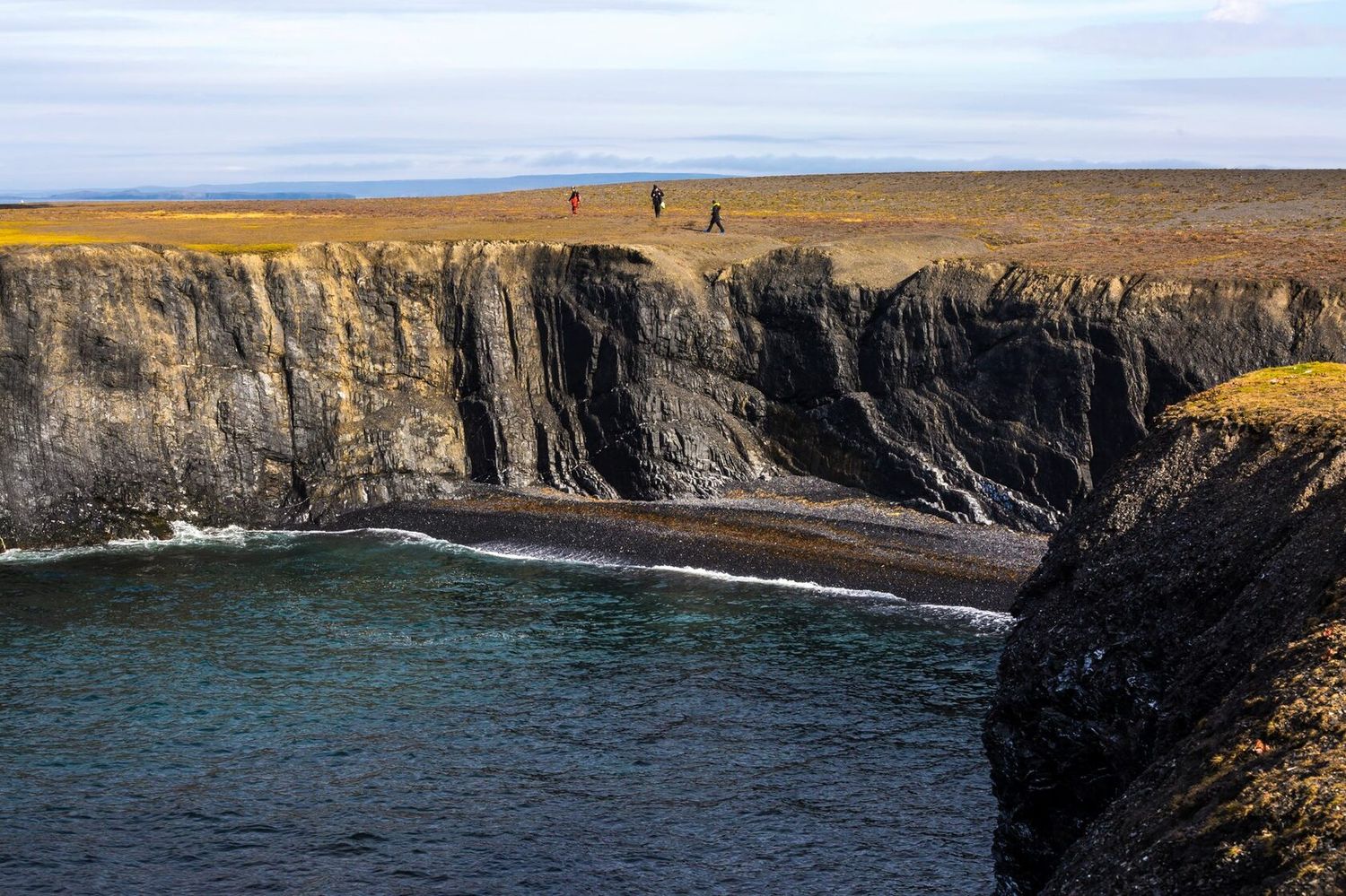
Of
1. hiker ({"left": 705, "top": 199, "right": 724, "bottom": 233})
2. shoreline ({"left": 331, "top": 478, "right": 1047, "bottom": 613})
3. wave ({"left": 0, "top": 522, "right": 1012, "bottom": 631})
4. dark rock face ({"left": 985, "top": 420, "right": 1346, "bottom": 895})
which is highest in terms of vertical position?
hiker ({"left": 705, "top": 199, "right": 724, "bottom": 233})

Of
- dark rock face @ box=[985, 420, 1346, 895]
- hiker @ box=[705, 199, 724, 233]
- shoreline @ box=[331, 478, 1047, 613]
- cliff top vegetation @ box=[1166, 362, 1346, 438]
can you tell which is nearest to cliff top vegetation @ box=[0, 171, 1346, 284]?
hiker @ box=[705, 199, 724, 233]

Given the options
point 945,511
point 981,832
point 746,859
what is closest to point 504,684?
point 746,859

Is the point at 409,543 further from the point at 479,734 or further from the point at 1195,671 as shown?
the point at 1195,671

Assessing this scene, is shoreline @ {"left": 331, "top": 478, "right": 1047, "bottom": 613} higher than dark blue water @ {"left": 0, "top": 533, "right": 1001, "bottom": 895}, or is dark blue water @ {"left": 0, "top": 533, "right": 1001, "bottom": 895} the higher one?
shoreline @ {"left": 331, "top": 478, "right": 1047, "bottom": 613}

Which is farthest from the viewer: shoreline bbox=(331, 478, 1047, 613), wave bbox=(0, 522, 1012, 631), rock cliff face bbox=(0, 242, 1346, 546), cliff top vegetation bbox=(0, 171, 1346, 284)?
cliff top vegetation bbox=(0, 171, 1346, 284)

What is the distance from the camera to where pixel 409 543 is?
54156mm

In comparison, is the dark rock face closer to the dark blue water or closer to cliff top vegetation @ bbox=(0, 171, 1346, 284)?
the dark blue water

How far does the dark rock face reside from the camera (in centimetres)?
1438

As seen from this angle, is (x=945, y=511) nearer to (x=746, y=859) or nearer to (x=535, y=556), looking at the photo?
(x=535, y=556)

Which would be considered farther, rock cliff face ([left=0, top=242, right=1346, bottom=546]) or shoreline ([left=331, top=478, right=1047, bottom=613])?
rock cliff face ([left=0, top=242, right=1346, bottom=546])

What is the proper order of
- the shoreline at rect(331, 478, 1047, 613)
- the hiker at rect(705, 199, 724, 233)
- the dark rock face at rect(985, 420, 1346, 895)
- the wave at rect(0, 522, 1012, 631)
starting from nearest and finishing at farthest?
the dark rock face at rect(985, 420, 1346, 895)
the wave at rect(0, 522, 1012, 631)
the shoreline at rect(331, 478, 1047, 613)
the hiker at rect(705, 199, 724, 233)

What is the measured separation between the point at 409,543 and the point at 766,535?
14.7 m

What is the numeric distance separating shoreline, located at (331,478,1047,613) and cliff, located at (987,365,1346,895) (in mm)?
20484

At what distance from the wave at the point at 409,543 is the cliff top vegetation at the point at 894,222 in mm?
13221
